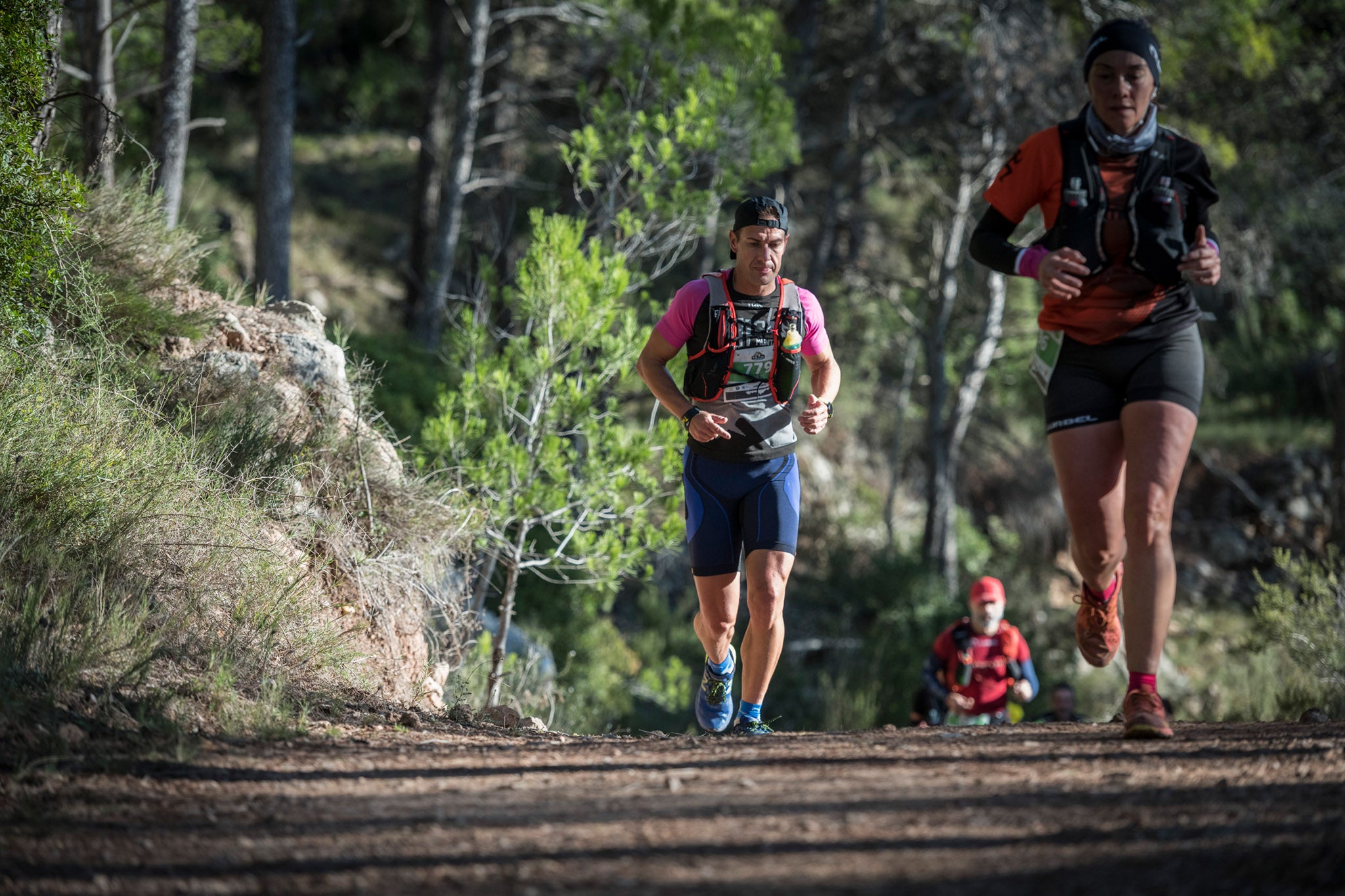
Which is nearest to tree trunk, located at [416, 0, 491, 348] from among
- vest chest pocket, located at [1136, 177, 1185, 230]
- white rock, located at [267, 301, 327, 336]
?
white rock, located at [267, 301, 327, 336]

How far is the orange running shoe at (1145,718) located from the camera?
148 inches

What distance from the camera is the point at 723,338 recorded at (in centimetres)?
483

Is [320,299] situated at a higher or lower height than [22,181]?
higher

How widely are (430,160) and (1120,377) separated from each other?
1463 centimetres

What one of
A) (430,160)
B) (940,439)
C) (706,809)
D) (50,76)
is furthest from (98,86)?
(940,439)

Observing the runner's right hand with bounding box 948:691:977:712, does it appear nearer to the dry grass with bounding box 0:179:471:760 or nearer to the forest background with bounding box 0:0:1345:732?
the forest background with bounding box 0:0:1345:732

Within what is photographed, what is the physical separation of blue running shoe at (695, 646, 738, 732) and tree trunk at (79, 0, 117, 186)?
445cm

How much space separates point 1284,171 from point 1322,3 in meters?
2.24

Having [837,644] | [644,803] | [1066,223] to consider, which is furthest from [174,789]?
[837,644]

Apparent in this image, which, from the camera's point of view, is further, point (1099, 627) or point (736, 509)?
point (736, 509)

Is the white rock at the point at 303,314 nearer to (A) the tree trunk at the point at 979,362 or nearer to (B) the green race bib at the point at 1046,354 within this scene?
(B) the green race bib at the point at 1046,354

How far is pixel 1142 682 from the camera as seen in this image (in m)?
3.83

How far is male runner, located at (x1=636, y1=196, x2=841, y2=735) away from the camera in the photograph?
4816 millimetres

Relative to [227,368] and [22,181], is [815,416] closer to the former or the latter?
[227,368]
